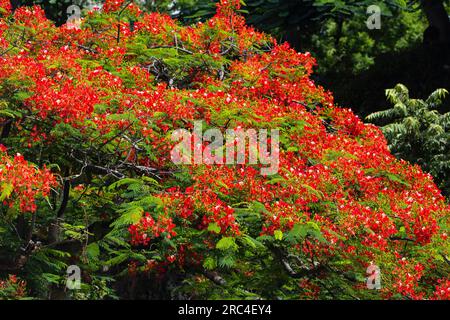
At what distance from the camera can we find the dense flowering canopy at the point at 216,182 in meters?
7.67

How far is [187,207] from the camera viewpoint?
24.8 feet

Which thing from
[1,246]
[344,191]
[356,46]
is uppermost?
[356,46]

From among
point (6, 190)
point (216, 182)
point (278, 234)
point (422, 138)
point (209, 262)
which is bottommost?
point (209, 262)

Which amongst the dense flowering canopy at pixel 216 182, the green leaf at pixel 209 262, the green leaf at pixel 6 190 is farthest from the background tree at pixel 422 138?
the green leaf at pixel 6 190

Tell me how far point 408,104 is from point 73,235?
9478mm

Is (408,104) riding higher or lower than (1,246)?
higher

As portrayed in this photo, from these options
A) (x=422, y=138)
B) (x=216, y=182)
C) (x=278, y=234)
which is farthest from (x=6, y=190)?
(x=422, y=138)

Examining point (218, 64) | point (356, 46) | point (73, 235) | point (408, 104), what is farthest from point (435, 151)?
point (356, 46)

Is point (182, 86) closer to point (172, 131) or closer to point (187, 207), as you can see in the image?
point (172, 131)

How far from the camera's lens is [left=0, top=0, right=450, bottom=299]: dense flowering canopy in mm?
7668

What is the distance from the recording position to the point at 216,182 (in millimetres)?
7820

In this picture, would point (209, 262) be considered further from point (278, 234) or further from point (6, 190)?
point (6, 190)

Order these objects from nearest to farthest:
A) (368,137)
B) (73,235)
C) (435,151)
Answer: (73,235) → (368,137) → (435,151)

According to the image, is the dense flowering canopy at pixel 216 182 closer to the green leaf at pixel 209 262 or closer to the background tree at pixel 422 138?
the green leaf at pixel 209 262
